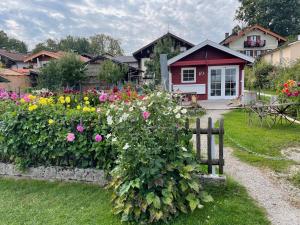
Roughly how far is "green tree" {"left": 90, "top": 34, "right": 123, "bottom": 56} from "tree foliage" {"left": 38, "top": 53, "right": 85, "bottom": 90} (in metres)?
36.8

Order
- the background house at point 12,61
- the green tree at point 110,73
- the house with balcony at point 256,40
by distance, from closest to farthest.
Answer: the green tree at point 110,73 → the house with balcony at point 256,40 → the background house at point 12,61

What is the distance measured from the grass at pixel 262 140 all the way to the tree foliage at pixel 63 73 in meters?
20.1

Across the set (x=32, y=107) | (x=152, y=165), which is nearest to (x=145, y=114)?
(x=152, y=165)

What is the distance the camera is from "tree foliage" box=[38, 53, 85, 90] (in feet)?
83.4

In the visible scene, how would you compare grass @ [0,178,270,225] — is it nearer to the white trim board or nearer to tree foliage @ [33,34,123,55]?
the white trim board

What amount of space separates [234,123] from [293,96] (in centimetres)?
194

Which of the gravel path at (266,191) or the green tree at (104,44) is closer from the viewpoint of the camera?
the gravel path at (266,191)

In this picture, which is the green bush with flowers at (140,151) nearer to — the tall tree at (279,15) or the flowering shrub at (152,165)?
the flowering shrub at (152,165)

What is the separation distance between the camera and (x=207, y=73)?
16.4 metres

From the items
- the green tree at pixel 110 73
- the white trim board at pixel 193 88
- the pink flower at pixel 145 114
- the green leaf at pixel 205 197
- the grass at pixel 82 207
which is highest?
the green tree at pixel 110 73

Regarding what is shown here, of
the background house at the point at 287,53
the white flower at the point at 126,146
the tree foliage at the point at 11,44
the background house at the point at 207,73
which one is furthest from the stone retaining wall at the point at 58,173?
the tree foliage at the point at 11,44

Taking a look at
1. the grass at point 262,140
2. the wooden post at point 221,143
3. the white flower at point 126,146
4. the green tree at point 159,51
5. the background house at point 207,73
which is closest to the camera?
the white flower at point 126,146

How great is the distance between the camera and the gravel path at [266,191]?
3.06 metres

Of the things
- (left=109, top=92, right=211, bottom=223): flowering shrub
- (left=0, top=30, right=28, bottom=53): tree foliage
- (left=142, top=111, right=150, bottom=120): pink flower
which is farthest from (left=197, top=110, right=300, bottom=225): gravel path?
(left=0, top=30, right=28, bottom=53): tree foliage
